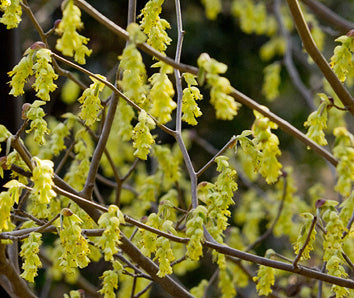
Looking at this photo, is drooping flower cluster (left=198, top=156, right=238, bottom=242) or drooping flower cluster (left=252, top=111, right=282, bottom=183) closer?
drooping flower cluster (left=252, top=111, right=282, bottom=183)

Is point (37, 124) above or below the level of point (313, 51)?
below

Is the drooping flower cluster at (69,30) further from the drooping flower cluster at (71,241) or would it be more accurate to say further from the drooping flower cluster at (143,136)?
the drooping flower cluster at (71,241)

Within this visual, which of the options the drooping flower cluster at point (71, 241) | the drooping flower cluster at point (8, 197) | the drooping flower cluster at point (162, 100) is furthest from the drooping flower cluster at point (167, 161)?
the drooping flower cluster at point (162, 100)

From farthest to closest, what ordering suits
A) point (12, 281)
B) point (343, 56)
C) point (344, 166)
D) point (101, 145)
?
point (12, 281), point (101, 145), point (343, 56), point (344, 166)

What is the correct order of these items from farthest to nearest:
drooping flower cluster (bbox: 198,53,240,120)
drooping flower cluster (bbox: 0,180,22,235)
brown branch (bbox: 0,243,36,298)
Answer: brown branch (bbox: 0,243,36,298), drooping flower cluster (bbox: 0,180,22,235), drooping flower cluster (bbox: 198,53,240,120)

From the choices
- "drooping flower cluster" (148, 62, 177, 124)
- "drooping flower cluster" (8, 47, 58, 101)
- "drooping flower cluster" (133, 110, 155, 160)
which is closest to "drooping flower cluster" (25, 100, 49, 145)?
"drooping flower cluster" (8, 47, 58, 101)

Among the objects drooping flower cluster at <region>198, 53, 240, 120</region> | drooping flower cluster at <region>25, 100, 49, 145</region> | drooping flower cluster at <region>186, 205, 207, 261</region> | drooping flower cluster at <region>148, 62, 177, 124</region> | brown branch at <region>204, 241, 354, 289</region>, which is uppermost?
drooping flower cluster at <region>198, 53, 240, 120</region>

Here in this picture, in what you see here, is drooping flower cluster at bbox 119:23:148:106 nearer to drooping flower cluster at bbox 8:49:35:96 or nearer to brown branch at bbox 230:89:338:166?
brown branch at bbox 230:89:338:166

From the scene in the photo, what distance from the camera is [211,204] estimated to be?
2.00 m

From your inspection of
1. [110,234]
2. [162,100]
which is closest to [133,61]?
[162,100]

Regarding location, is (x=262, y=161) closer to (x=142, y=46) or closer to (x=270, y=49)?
(x=142, y=46)

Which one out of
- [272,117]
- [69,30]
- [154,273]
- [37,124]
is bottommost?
[154,273]

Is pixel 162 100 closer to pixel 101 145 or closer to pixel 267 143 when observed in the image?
pixel 267 143

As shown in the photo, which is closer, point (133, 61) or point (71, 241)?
point (133, 61)
